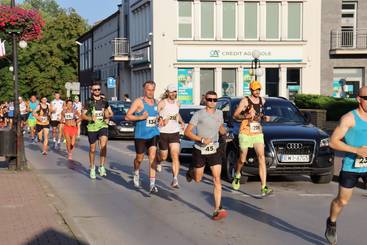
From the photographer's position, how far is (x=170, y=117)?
39.3 feet

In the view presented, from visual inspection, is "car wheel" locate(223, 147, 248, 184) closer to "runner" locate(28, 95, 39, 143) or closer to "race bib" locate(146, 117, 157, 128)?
"race bib" locate(146, 117, 157, 128)

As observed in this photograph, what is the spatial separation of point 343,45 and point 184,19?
9874mm

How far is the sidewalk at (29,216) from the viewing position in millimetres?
7336

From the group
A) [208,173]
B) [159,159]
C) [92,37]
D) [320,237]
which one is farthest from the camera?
[92,37]

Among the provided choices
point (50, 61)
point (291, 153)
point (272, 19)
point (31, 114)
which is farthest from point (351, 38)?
point (50, 61)

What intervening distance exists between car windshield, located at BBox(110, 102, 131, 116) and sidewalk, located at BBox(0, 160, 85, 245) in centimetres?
1708

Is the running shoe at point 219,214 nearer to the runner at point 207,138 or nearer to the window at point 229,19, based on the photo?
the runner at point 207,138

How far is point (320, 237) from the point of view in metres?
7.78

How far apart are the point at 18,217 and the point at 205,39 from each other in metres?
33.3

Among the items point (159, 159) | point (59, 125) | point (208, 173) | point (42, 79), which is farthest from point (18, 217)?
point (42, 79)

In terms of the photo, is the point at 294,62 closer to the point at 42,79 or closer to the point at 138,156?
the point at 138,156

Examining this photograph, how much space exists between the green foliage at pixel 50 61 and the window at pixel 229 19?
34421mm

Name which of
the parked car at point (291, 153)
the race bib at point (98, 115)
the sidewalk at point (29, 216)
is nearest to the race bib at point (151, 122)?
the parked car at point (291, 153)

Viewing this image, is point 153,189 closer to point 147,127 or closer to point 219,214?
point 147,127
